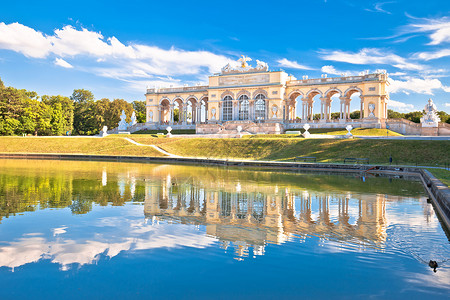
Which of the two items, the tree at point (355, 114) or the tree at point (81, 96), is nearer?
the tree at point (355, 114)

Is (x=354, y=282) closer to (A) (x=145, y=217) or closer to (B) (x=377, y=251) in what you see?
(B) (x=377, y=251)

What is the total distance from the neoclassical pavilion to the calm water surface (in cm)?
4738

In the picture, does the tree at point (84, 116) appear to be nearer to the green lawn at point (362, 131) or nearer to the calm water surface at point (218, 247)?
the green lawn at point (362, 131)

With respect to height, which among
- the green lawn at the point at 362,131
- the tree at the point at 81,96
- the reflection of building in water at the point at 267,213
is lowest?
the reflection of building in water at the point at 267,213

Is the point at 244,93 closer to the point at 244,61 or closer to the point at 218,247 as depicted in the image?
the point at 244,61

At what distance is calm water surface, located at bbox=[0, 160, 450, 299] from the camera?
6.74m

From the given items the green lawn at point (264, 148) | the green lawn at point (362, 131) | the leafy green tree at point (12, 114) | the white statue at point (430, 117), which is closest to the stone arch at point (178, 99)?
the green lawn at point (264, 148)

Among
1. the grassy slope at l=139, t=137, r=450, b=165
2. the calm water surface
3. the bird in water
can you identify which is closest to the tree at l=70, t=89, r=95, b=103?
the grassy slope at l=139, t=137, r=450, b=165

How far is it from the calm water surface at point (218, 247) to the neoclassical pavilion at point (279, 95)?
47378 millimetres

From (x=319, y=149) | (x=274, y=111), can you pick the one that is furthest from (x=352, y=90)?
(x=319, y=149)

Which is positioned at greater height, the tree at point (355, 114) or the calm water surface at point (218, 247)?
the tree at point (355, 114)

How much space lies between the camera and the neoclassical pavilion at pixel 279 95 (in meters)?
59.7

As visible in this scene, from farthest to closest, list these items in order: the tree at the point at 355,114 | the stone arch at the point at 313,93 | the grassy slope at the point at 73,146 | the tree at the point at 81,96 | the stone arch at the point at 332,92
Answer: the tree at the point at 81,96 < the tree at the point at 355,114 < the stone arch at the point at 313,93 < the stone arch at the point at 332,92 < the grassy slope at the point at 73,146

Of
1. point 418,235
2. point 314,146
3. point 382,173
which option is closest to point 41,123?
point 314,146
